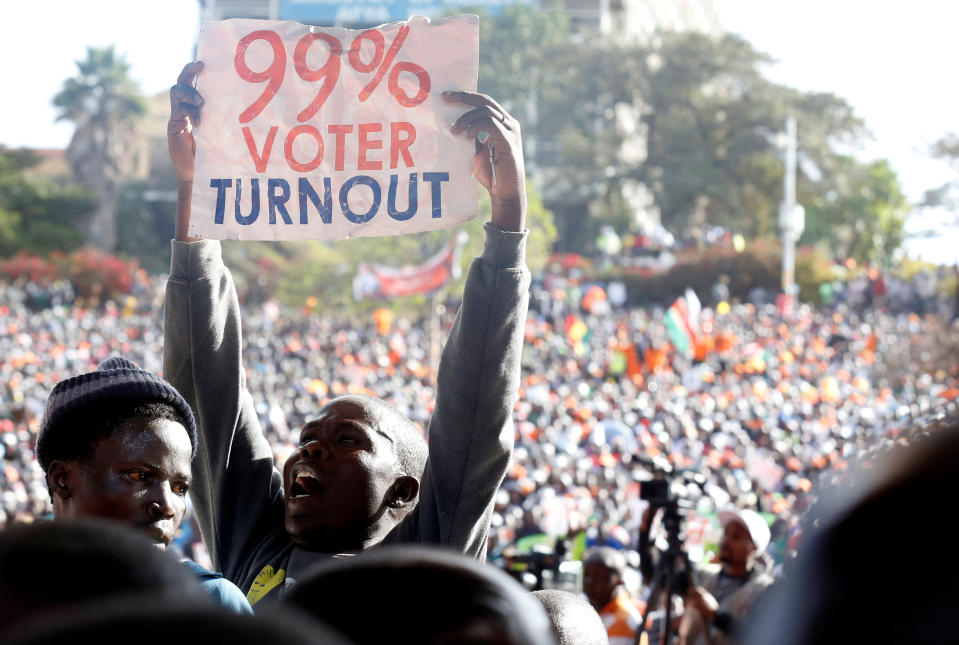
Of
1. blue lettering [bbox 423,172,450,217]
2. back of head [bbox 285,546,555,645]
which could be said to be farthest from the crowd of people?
blue lettering [bbox 423,172,450,217]

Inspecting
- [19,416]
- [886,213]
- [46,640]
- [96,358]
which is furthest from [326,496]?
[886,213]

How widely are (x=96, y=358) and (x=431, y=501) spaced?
890 inches

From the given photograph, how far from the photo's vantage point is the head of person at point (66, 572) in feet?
2.42

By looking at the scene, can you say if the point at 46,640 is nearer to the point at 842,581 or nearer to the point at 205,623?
the point at 205,623

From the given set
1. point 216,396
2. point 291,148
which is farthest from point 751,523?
point 216,396

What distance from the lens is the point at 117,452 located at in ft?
5.31

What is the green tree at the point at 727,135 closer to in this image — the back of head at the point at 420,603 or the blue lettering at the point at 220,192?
the blue lettering at the point at 220,192

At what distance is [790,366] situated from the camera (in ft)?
65.5

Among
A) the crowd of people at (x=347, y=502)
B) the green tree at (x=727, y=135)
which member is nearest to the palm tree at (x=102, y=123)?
the green tree at (x=727, y=135)

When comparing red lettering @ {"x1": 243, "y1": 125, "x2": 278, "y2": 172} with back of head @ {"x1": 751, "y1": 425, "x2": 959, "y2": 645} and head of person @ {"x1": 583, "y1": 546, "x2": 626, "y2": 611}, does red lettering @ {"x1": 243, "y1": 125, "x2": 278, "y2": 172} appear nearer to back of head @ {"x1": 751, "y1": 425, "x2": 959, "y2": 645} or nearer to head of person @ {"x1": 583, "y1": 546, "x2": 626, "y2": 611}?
back of head @ {"x1": 751, "y1": 425, "x2": 959, "y2": 645}

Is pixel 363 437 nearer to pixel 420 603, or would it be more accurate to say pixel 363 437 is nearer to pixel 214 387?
pixel 214 387

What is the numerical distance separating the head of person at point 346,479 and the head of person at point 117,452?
1.00 ft

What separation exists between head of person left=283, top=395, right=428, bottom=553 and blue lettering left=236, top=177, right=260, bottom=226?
1.67 feet

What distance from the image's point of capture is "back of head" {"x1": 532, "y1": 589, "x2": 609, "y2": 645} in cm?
165
